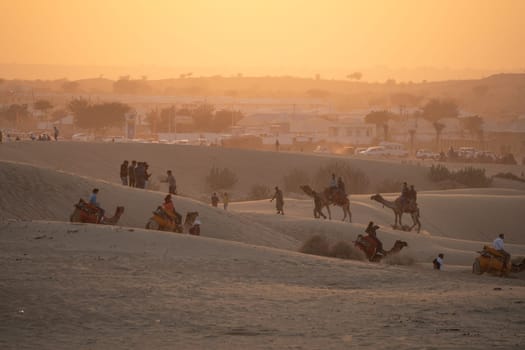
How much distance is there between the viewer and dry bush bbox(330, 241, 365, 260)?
27422 millimetres

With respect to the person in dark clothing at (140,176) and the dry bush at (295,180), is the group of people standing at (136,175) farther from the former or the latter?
the dry bush at (295,180)

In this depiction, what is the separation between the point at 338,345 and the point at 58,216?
17712mm

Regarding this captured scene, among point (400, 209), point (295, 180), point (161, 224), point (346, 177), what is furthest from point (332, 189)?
point (295, 180)

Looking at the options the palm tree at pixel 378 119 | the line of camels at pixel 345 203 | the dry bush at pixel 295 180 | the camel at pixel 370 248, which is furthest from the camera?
the palm tree at pixel 378 119

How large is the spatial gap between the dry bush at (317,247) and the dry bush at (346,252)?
1.32 feet

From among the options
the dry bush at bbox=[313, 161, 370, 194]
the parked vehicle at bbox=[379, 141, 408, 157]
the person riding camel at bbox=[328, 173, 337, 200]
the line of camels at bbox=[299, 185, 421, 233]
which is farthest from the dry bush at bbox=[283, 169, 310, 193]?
the parked vehicle at bbox=[379, 141, 408, 157]

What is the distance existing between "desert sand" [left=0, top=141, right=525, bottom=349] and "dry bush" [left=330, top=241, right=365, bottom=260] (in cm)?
107

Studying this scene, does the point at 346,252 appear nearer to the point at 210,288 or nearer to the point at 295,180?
the point at 210,288

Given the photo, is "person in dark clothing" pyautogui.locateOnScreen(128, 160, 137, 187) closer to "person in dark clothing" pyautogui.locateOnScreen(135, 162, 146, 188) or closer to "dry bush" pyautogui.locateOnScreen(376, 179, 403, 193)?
"person in dark clothing" pyautogui.locateOnScreen(135, 162, 146, 188)

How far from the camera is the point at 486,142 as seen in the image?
133000 mm

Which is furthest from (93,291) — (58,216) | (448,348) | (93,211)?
(58,216)

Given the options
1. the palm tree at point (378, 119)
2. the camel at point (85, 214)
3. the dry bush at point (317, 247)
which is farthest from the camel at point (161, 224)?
the palm tree at point (378, 119)

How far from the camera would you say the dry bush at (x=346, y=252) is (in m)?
27.4

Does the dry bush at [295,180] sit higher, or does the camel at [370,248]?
the dry bush at [295,180]
